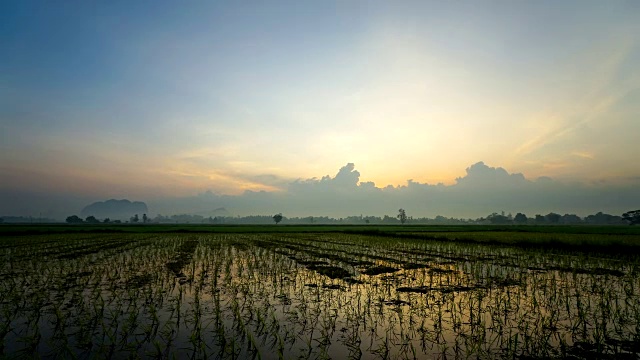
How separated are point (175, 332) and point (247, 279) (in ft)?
21.1

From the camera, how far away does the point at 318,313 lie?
9250mm

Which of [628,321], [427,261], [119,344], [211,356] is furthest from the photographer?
[427,261]

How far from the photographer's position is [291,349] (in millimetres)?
6816

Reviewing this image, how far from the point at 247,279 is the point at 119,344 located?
24.0 ft

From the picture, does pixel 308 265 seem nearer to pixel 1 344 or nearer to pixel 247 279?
pixel 247 279

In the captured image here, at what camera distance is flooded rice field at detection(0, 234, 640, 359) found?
6.77m

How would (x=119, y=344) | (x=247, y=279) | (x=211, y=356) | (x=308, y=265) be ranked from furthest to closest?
(x=308, y=265) → (x=247, y=279) → (x=119, y=344) → (x=211, y=356)

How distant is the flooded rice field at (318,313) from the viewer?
677cm

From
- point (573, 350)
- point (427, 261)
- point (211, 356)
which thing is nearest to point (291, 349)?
point (211, 356)

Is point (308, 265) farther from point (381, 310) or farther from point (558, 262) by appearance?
point (558, 262)

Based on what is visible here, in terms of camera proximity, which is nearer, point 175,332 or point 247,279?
point 175,332

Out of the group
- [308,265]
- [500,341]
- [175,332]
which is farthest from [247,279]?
[500,341]

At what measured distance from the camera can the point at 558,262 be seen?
1880 centimetres

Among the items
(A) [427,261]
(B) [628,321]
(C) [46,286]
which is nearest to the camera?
(B) [628,321]
